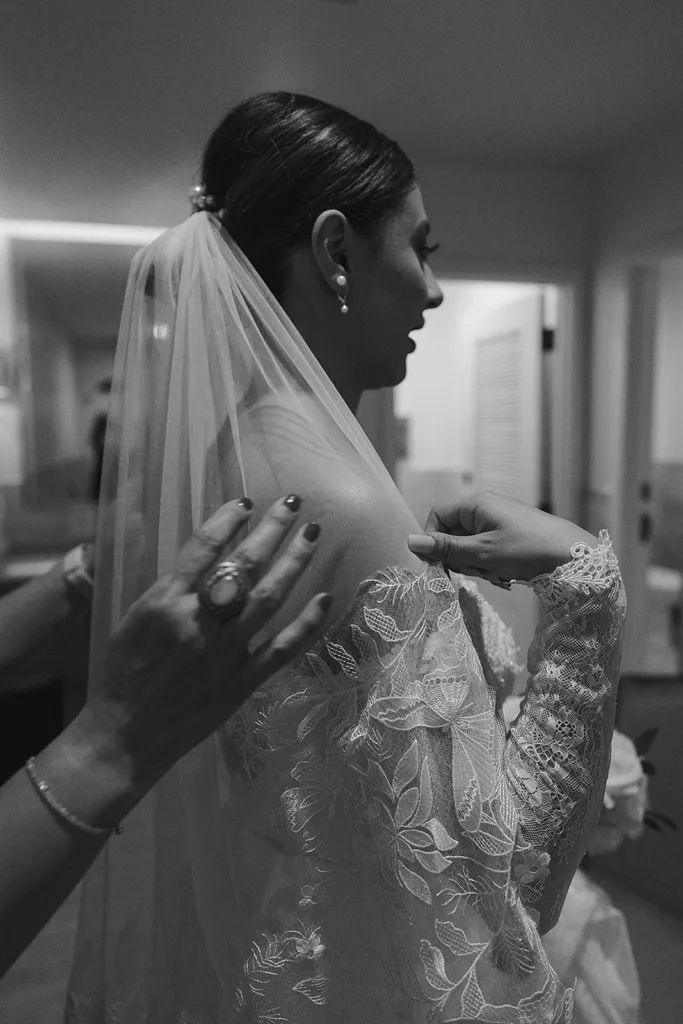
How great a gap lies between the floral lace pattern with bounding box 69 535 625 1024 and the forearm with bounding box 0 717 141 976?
7.4 inches

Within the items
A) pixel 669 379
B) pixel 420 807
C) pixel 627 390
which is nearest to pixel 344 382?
pixel 420 807

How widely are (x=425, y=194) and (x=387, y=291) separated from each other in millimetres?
894

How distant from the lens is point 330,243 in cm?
71

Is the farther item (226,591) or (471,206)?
(471,206)

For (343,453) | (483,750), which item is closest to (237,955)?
(483,750)

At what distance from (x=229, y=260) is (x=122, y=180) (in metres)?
0.45

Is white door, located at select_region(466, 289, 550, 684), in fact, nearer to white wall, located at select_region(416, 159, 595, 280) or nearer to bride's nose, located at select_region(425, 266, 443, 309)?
white wall, located at select_region(416, 159, 595, 280)

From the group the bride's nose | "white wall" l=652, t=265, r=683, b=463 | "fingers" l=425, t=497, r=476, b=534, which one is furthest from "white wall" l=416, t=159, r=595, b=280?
"white wall" l=652, t=265, r=683, b=463

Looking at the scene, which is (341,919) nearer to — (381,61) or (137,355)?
(137,355)

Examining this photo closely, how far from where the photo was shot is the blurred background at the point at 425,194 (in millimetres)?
969

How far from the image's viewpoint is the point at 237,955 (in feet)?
2.16

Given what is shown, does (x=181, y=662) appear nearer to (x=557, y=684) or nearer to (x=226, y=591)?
(x=226, y=591)

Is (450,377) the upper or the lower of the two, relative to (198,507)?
upper

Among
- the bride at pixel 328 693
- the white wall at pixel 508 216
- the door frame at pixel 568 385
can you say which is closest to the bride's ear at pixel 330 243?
the bride at pixel 328 693
